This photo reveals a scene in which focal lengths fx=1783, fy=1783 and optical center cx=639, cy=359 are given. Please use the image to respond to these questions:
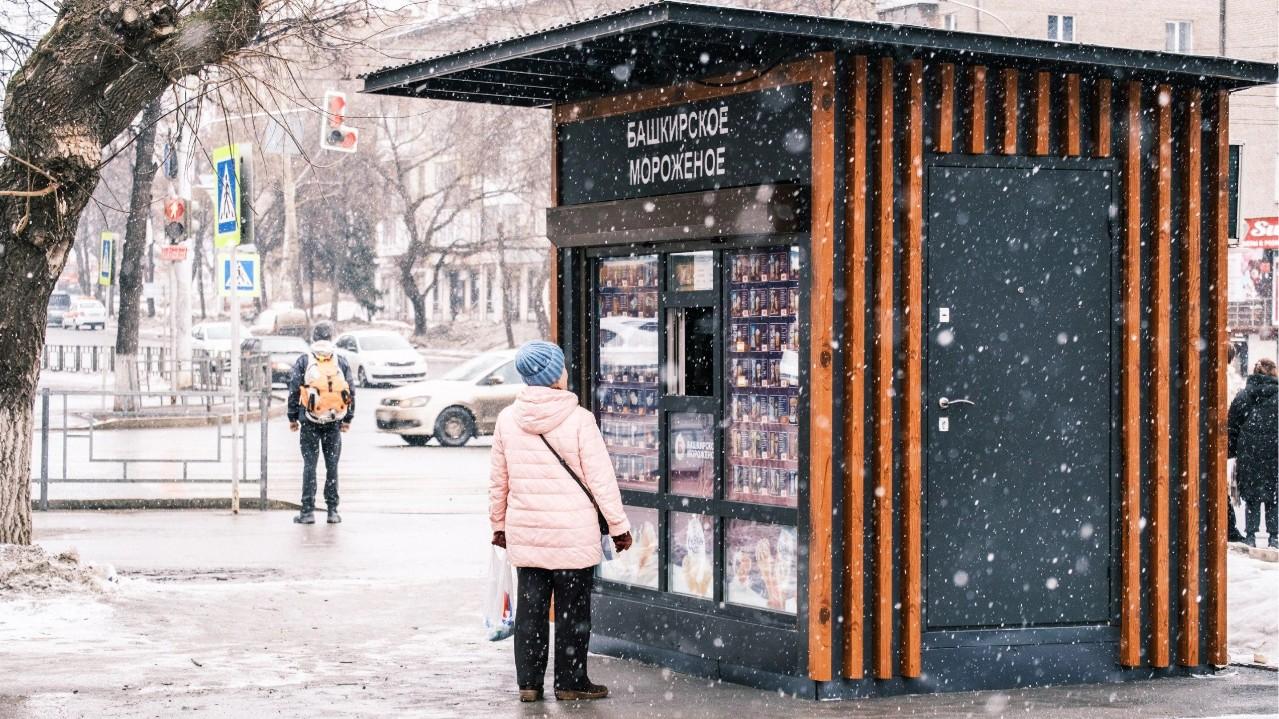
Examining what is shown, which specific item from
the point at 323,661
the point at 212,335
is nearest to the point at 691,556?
the point at 323,661

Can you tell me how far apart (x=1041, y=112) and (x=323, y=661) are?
458 centimetres

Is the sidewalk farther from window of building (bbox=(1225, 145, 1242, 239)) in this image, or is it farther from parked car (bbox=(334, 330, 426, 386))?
parked car (bbox=(334, 330, 426, 386))

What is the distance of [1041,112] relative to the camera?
870 centimetres

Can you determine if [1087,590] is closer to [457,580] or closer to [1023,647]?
[1023,647]

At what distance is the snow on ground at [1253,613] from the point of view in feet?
32.1

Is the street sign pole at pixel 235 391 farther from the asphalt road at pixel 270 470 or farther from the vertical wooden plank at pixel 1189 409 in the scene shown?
the vertical wooden plank at pixel 1189 409

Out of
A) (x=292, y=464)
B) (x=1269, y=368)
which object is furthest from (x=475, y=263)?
(x=1269, y=368)

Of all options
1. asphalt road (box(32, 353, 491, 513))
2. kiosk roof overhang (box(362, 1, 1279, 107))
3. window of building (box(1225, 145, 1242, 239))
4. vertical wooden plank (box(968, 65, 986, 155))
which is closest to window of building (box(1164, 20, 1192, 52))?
asphalt road (box(32, 353, 491, 513))

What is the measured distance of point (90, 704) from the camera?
311 inches

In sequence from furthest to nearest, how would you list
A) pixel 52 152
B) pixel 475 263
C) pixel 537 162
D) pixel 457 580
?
pixel 475 263 < pixel 537 162 < pixel 457 580 < pixel 52 152

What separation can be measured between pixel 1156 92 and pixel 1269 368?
24.3 ft

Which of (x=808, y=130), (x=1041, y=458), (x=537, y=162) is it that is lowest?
(x=1041, y=458)

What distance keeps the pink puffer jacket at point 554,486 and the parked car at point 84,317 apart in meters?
82.3

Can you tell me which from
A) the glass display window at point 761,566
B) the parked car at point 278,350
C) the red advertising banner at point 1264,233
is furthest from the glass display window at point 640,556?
the parked car at point 278,350
